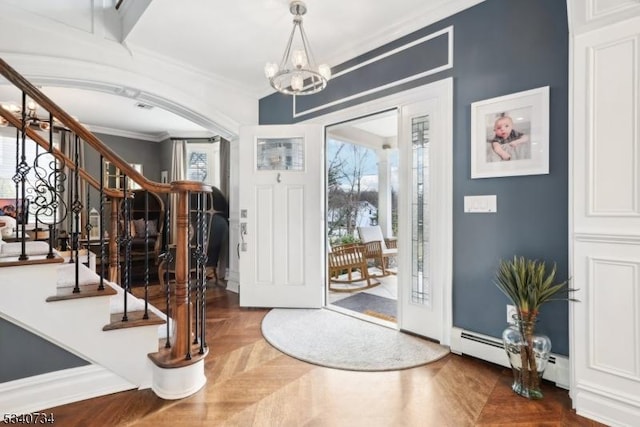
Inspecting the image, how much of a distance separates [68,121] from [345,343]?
245 cm

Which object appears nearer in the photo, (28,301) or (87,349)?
(28,301)

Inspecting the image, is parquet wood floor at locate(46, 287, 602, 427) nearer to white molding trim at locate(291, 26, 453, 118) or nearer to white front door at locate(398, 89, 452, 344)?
white front door at locate(398, 89, 452, 344)

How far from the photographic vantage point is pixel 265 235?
3.67 meters

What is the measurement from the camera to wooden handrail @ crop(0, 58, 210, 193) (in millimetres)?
1638

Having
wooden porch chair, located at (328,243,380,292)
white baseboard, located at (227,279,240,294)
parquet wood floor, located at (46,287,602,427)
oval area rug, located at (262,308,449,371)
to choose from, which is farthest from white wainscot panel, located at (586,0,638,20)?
white baseboard, located at (227,279,240,294)

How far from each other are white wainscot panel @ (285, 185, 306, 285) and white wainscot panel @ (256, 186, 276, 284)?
0.20 m

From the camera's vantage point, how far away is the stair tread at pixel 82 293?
1.80m

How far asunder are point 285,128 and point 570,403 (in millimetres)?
3314

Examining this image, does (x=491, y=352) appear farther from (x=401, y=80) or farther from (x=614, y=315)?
(x=401, y=80)

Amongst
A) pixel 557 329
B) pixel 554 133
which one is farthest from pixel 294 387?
pixel 554 133

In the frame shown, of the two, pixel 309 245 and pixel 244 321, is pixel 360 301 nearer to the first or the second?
pixel 309 245

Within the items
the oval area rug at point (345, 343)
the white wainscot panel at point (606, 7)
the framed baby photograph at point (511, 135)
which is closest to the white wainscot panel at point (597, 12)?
the white wainscot panel at point (606, 7)

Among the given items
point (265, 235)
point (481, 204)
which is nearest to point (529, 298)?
point (481, 204)

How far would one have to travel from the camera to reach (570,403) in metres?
1.85
